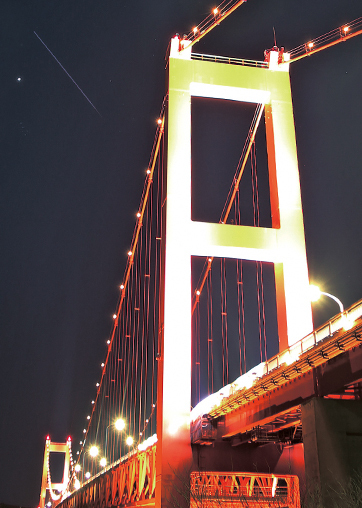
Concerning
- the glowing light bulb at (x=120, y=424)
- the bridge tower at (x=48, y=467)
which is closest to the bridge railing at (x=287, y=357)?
the glowing light bulb at (x=120, y=424)

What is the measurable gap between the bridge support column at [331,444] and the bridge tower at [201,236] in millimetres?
5051

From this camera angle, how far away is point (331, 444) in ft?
45.8

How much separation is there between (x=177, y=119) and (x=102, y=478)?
18359 mm

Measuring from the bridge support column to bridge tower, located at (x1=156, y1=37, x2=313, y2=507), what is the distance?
199 inches

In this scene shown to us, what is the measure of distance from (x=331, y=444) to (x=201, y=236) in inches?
346

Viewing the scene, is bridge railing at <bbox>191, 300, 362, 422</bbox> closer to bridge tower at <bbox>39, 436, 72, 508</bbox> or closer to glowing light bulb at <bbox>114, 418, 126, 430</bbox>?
glowing light bulb at <bbox>114, 418, 126, 430</bbox>

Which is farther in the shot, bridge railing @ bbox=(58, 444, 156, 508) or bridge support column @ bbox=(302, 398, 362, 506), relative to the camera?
bridge railing @ bbox=(58, 444, 156, 508)

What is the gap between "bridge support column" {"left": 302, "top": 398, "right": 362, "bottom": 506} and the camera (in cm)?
1343

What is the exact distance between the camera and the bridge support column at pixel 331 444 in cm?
1343

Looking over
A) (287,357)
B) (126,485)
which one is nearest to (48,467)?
(126,485)

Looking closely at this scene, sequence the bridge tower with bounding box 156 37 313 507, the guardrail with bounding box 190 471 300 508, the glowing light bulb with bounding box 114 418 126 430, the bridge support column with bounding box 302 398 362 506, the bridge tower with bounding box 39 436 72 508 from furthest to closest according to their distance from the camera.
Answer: the bridge tower with bounding box 39 436 72 508 → the glowing light bulb with bounding box 114 418 126 430 → the bridge tower with bounding box 156 37 313 507 → the guardrail with bounding box 190 471 300 508 → the bridge support column with bounding box 302 398 362 506

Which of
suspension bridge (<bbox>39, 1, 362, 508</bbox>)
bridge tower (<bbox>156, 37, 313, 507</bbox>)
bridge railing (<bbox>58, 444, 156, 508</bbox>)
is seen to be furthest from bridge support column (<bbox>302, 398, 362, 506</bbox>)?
bridge railing (<bbox>58, 444, 156, 508</bbox>)

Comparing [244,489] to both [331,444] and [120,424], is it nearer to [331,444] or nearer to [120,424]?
[120,424]

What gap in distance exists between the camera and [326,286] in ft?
119
